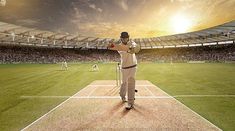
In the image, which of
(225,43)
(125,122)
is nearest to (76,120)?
(125,122)

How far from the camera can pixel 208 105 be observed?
29.6 feet

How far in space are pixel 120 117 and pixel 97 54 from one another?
86.2m

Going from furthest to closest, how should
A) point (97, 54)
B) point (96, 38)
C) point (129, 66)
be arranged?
point (97, 54) → point (96, 38) → point (129, 66)

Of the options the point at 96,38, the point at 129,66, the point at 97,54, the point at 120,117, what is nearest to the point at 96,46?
the point at 97,54

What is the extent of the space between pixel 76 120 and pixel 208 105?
5.46m

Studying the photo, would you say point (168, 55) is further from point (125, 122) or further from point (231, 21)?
point (125, 122)

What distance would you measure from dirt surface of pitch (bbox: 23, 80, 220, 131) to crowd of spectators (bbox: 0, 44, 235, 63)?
53705 millimetres

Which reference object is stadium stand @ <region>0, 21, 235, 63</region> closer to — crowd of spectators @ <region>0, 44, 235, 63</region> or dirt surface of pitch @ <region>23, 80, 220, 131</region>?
crowd of spectators @ <region>0, 44, 235, 63</region>

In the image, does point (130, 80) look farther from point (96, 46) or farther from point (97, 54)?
point (96, 46)

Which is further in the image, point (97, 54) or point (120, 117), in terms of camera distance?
point (97, 54)

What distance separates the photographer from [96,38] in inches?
3184

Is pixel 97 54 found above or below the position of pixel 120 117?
above

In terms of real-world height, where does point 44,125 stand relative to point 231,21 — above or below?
below

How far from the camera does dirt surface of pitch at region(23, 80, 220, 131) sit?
239 inches
